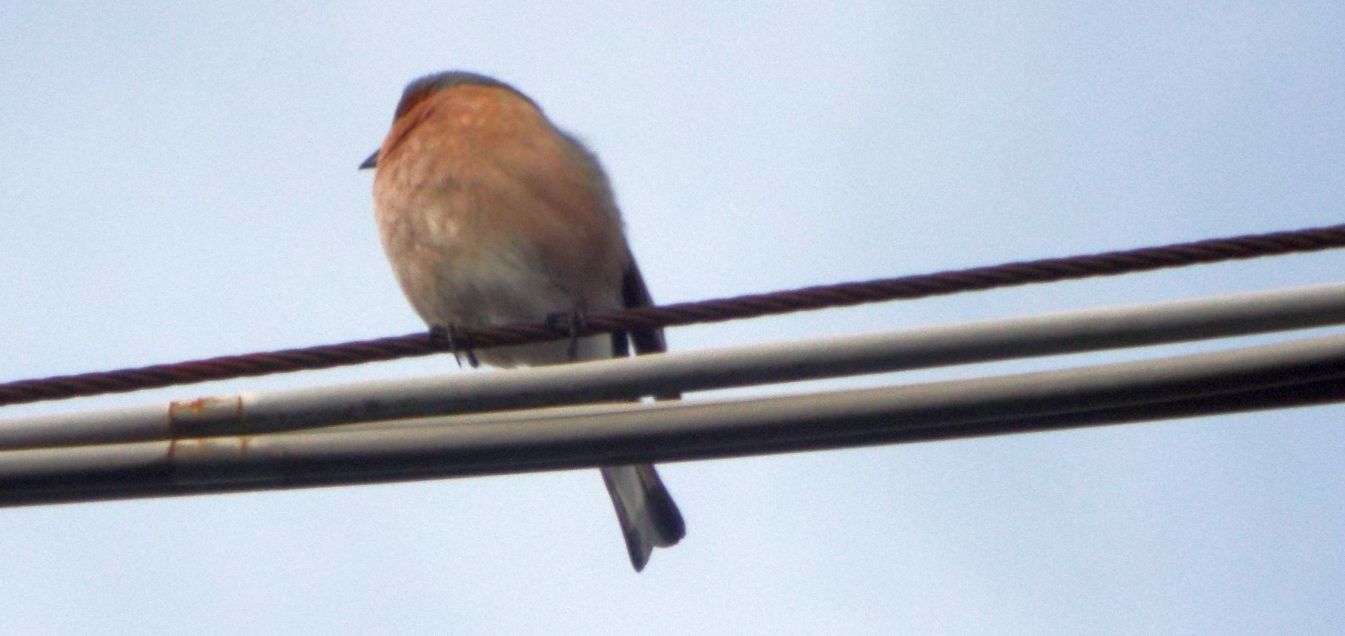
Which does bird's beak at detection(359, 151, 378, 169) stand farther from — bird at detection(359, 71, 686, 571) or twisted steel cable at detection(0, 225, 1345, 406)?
twisted steel cable at detection(0, 225, 1345, 406)

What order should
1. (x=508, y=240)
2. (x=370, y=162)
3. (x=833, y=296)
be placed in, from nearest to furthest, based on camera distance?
(x=833, y=296) → (x=508, y=240) → (x=370, y=162)

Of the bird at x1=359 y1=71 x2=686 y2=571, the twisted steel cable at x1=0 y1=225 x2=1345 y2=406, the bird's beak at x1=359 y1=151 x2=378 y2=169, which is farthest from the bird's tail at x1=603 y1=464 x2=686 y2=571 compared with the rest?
the twisted steel cable at x1=0 y1=225 x2=1345 y2=406

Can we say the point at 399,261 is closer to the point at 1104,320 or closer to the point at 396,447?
the point at 396,447

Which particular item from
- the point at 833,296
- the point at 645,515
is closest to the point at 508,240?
the point at 645,515

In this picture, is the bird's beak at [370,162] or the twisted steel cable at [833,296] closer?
Answer: the twisted steel cable at [833,296]

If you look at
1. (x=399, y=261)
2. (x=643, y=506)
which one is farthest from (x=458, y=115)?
(x=643, y=506)

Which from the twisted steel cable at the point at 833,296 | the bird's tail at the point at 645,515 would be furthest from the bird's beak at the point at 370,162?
the twisted steel cable at the point at 833,296

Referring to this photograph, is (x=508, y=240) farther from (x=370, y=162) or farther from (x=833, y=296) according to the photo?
(x=833, y=296)

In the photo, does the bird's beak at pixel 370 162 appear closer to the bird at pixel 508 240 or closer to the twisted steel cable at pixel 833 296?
the bird at pixel 508 240
